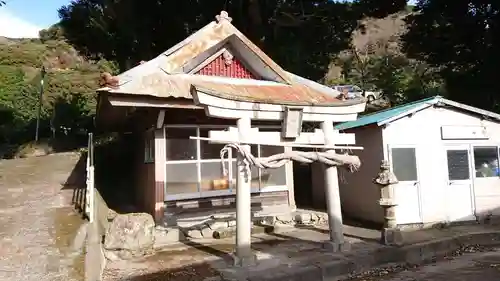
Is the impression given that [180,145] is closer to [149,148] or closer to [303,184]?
[149,148]

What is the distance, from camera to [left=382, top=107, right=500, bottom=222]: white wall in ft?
32.2

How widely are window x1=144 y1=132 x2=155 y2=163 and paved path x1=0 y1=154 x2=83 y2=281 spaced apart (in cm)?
216

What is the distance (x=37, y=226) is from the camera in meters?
8.48

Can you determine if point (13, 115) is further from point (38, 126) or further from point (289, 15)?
point (289, 15)

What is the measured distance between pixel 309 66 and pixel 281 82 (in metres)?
5.56

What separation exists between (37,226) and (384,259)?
288 inches

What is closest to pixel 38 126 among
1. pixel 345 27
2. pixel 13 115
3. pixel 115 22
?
pixel 13 115

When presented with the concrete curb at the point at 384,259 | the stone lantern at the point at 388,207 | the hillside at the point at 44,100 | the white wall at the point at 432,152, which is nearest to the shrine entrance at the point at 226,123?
the concrete curb at the point at 384,259

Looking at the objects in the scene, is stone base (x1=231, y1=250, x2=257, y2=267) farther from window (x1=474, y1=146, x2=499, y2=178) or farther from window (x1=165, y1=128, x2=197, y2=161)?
window (x1=474, y1=146, x2=499, y2=178)

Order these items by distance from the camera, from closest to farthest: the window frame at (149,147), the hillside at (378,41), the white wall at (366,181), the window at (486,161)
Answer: the window frame at (149,147), the white wall at (366,181), the window at (486,161), the hillside at (378,41)

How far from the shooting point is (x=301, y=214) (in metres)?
10.5

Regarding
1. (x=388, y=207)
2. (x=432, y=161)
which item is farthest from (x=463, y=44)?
(x=388, y=207)

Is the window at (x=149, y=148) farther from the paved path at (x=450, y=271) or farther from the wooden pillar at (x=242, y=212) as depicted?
the paved path at (x=450, y=271)

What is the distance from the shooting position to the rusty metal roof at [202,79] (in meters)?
8.02
